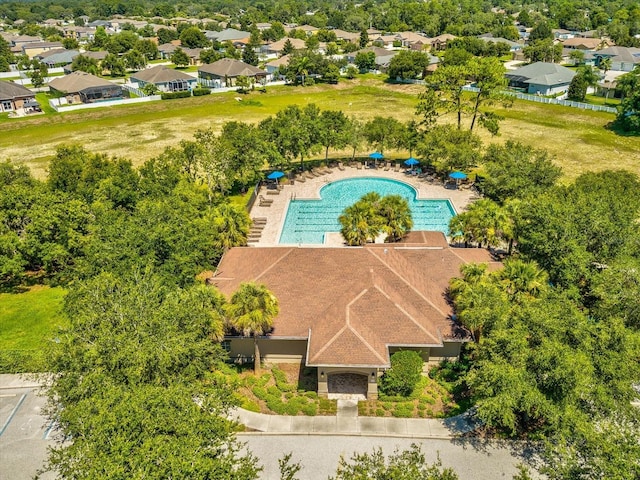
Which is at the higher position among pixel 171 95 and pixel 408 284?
pixel 408 284

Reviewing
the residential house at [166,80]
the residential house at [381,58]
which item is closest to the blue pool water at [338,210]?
the residential house at [166,80]

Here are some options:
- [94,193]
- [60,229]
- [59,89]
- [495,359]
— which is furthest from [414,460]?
[59,89]

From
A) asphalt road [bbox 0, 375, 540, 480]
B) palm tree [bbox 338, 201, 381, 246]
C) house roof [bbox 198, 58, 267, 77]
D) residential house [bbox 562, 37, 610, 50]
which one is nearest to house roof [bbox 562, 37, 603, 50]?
residential house [bbox 562, 37, 610, 50]

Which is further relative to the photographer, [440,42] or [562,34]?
[562,34]

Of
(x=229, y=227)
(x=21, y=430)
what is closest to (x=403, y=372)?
(x=229, y=227)

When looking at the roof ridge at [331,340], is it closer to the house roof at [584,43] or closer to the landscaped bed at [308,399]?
the landscaped bed at [308,399]

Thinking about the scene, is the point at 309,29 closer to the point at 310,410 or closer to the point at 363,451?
the point at 310,410

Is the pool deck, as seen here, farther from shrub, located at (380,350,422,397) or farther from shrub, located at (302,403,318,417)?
shrub, located at (302,403,318,417)

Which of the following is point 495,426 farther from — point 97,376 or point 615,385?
point 97,376
